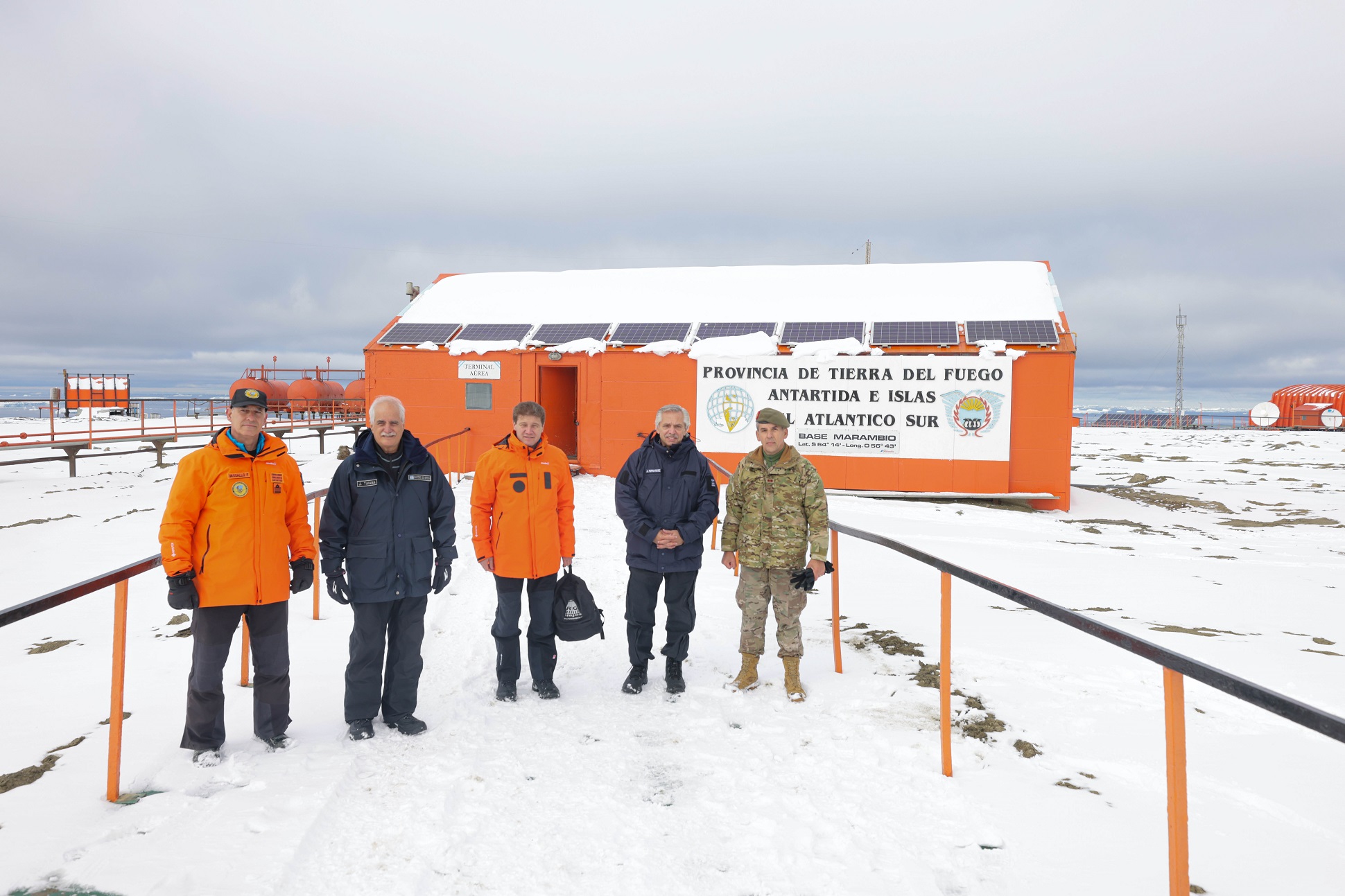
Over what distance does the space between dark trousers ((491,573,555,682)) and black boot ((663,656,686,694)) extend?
0.71 meters

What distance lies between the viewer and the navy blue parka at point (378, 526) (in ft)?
11.7

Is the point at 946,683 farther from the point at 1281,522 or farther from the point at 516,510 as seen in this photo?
the point at 1281,522

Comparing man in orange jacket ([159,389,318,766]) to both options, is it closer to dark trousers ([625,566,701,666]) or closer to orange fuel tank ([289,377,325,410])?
dark trousers ([625,566,701,666])

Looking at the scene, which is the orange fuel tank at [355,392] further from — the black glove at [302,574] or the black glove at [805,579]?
the black glove at [805,579]

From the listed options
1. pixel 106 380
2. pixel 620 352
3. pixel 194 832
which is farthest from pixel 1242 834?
pixel 106 380

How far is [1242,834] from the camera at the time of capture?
9.26 ft

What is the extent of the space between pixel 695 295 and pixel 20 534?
12271mm

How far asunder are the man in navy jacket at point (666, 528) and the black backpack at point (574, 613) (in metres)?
0.25

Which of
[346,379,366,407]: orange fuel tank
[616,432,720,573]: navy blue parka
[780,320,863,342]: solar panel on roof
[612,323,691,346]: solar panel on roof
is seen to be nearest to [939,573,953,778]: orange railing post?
[616,432,720,573]: navy blue parka

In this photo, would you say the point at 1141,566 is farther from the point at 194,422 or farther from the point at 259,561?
the point at 194,422

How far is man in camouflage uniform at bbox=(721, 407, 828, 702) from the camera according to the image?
4.15 metres

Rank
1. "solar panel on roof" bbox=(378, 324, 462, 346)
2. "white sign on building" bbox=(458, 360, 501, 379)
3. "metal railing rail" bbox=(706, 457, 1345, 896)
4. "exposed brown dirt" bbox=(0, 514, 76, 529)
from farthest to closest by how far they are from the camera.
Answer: "solar panel on roof" bbox=(378, 324, 462, 346), "white sign on building" bbox=(458, 360, 501, 379), "exposed brown dirt" bbox=(0, 514, 76, 529), "metal railing rail" bbox=(706, 457, 1345, 896)

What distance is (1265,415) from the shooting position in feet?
138

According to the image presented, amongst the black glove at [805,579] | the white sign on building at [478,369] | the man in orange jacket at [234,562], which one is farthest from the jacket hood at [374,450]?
the white sign on building at [478,369]
